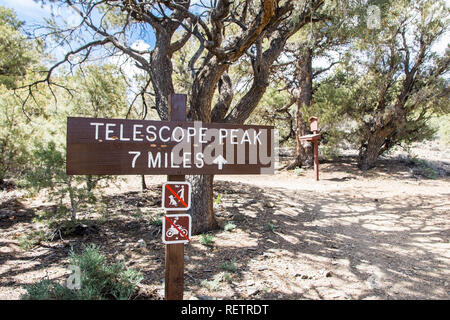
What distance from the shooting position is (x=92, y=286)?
8.55ft

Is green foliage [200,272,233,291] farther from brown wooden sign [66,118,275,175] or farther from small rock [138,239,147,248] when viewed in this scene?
small rock [138,239,147,248]

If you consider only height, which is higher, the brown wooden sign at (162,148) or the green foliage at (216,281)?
the brown wooden sign at (162,148)

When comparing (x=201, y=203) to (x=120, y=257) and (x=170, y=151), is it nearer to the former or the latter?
(x=120, y=257)


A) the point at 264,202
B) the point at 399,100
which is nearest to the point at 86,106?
the point at 264,202

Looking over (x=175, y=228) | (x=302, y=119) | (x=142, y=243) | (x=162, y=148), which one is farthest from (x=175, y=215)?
(x=302, y=119)

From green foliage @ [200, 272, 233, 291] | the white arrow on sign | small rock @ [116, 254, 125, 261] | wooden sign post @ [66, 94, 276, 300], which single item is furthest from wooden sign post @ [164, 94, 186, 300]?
small rock @ [116, 254, 125, 261]

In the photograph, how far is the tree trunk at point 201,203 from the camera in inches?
186

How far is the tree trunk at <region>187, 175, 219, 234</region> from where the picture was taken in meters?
4.72

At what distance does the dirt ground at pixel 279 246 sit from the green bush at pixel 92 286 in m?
0.24

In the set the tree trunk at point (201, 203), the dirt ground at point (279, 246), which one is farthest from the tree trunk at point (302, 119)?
the tree trunk at point (201, 203)

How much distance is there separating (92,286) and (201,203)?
2.34 meters

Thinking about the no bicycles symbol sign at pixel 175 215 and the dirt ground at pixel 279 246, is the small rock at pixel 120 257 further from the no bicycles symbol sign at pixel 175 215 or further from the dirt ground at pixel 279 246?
the no bicycles symbol sign at pixel 175 215
